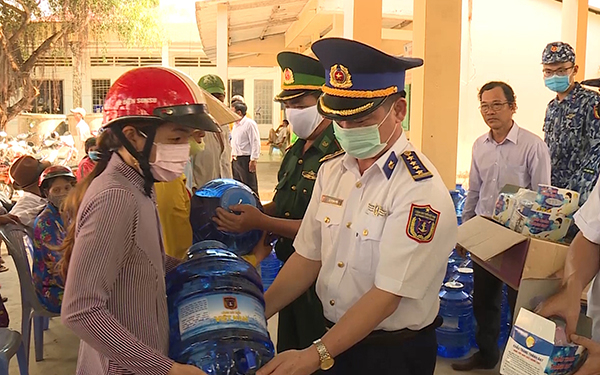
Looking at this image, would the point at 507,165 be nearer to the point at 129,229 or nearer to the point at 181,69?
the point at 129,229

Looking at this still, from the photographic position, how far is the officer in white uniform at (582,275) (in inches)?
62.8

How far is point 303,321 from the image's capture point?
2529 millimetres

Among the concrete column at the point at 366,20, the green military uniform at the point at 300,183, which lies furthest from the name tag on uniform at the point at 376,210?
the concrete column at the point at 366,20

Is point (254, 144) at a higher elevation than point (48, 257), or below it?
higher

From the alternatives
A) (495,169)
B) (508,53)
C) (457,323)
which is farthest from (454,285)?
(508,53)

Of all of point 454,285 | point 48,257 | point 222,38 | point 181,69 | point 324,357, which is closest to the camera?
point 324,357

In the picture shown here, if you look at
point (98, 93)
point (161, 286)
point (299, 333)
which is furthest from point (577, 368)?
point (98, 93)

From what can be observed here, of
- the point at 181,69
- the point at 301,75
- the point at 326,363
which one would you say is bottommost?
the point at 326,363

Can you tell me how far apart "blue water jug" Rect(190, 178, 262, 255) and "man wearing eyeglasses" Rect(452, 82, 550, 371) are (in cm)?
181

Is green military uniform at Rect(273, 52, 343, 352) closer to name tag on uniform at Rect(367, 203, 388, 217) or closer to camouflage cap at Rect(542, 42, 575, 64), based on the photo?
name tag on uniform at Rect(367, 203, 388, 217)

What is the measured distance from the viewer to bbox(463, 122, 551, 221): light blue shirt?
3555 millimetres

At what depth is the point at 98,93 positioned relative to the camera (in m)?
27.8

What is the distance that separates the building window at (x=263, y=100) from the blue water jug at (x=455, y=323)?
982 inches

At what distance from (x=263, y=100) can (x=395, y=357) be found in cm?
2757
